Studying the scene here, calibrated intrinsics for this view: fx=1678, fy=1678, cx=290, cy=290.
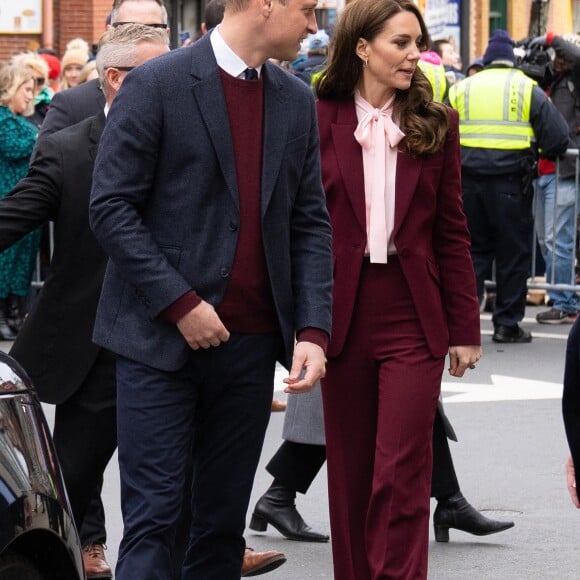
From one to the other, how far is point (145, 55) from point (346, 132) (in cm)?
66

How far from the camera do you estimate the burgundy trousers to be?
4.97m

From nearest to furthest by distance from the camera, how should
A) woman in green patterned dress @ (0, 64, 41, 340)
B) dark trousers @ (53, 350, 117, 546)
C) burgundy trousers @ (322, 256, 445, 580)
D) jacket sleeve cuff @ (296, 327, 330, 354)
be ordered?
jacket sleeve cuff @ (296, 327, 330, 354) → burgundy trousers @ (322, 256, 445, 580) → dark trousers @ (53, 350, 117, 546) → woman in green patterned dress @ (0, 64, 41, 340)

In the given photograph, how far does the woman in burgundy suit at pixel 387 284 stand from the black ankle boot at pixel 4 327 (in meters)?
7.52

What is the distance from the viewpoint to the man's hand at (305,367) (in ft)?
13.7

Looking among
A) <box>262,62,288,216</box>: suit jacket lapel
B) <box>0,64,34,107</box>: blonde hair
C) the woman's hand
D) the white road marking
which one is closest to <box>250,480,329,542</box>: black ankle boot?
the woman's hand

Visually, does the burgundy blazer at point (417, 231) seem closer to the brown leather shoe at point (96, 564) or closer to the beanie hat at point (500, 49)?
the brown leather shoe at point (96, 564)

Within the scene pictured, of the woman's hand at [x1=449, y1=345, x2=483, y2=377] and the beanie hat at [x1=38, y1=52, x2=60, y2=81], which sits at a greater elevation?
the beanie hat at [x1=38, y1=52, x2=60, y2=81]

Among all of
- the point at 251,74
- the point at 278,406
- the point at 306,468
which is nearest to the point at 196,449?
the point at 251,74

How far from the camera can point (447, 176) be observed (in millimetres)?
5109

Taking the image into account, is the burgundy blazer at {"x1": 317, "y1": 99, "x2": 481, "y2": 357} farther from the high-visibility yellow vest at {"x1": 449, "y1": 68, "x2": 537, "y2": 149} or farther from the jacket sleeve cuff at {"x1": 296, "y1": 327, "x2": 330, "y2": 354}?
the high-visibility yellow vest at {"x1": 449, "y1": 68, "x2": 537, "y2": 149}

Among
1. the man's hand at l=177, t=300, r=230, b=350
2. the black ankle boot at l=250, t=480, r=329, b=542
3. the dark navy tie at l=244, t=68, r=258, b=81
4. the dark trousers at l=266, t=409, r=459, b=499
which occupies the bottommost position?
the black ankle boot at l=250, t=480, r=329, b=542

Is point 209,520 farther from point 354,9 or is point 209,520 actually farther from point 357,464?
point 354,9

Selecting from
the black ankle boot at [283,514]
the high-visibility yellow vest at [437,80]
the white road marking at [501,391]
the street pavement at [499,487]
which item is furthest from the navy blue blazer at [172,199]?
the high-visibility yellow vest at [437,80]

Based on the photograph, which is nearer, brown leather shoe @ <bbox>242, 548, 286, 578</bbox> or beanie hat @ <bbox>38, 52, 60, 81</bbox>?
brown leather shoe @ <bbox>242, 548, 286, 578</bbox>
